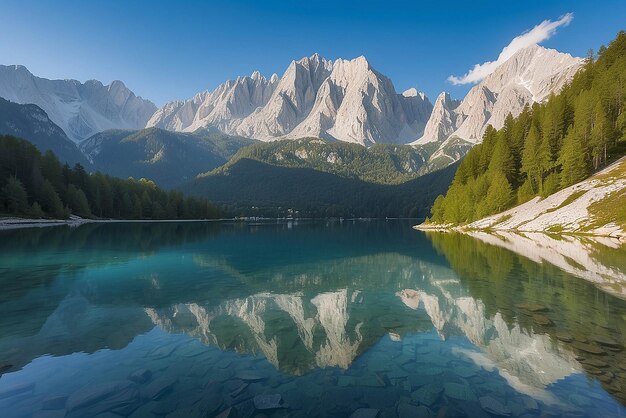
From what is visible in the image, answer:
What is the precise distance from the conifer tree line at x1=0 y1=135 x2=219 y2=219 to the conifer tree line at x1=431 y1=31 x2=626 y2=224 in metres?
144

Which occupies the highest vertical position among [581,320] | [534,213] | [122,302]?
[534,213]

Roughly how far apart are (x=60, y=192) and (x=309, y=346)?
158 metres

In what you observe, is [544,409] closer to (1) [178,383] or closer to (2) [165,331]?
(1) [178,383]

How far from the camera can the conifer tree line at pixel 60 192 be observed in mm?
113500

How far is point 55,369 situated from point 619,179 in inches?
3866

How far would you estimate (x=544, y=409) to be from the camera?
10.9 metres

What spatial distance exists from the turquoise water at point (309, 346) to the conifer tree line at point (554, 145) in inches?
2819

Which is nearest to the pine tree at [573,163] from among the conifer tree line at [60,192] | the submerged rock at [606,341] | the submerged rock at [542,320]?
the submerged rock at [542,320]

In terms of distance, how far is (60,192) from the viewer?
135 metres

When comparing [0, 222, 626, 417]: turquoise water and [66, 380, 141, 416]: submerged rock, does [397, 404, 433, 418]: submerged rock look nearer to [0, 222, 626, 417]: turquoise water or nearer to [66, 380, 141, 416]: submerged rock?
[0, 222, 626, 417]: turquoise water

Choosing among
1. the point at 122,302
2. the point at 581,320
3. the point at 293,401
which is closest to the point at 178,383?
the point at 293,401

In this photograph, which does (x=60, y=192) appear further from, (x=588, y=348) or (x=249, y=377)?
(x=588, y=348)

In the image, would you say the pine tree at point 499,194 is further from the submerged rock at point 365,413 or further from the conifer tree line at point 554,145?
the submerged rock at point 365,413

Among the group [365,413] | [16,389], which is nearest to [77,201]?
[16,389]
